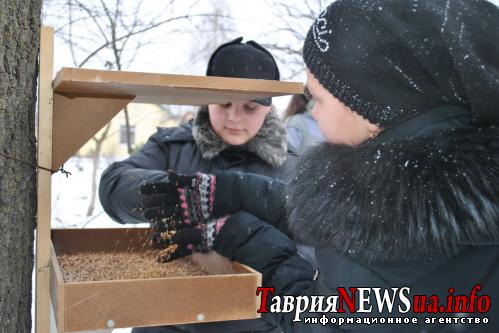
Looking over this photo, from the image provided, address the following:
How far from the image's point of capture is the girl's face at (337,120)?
1092 mm

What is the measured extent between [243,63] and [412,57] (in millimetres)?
998

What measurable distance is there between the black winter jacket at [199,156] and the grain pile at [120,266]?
0.77 feet

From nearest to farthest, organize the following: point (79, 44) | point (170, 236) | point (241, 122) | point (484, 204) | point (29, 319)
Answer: point (484, 204), point (29, 319), point (170, 236), point (241, 122), point (79, 44)

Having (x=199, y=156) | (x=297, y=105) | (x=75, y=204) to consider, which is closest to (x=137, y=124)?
(x=75, y=204)

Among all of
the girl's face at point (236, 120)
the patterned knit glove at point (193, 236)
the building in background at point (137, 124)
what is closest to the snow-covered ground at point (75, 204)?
the building in background at point (137, 124)

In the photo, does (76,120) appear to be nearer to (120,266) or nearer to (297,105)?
(120,266)

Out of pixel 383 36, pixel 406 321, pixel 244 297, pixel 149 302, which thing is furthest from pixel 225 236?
pixel 383 36

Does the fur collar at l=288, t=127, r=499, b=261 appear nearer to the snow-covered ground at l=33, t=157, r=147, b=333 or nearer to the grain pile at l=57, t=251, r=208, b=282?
the grain pile at l=57, t=251, r=208, b=282

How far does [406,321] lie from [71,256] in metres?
1.16

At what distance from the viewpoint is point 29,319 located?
52.6 inches

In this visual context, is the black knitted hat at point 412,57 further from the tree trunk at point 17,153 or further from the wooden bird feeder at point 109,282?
the tree trunk at point 17,153

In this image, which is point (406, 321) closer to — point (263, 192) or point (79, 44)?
point (263, 192)

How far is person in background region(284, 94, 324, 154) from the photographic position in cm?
326

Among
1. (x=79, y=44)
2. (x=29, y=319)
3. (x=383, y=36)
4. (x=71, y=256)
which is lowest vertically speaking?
(x=29, y=319)
